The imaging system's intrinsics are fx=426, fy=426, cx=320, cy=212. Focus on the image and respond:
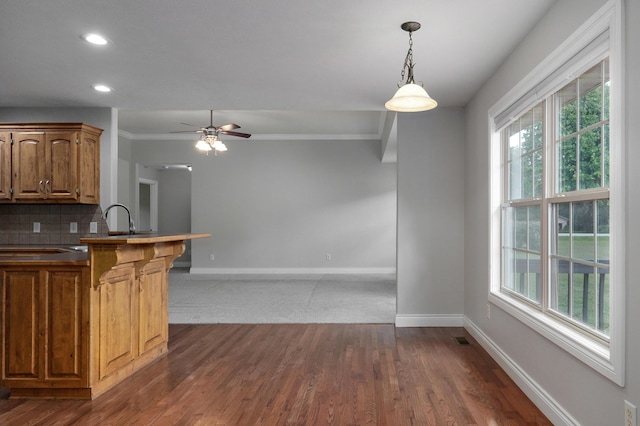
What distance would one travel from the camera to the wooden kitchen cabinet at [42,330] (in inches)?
112

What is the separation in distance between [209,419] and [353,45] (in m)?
2.73

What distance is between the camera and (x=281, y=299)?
6.45 meters

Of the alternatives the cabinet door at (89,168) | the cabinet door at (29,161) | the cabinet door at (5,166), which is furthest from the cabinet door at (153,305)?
the cabinet door at (5,166)

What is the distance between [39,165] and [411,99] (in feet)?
14.3

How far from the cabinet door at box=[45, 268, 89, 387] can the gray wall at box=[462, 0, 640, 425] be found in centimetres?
298

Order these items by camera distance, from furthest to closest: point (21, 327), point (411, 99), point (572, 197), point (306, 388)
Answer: point (306, 388), point (21, 327), point (411, 99), point (572, 197)

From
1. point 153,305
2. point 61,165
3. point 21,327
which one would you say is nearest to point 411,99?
point 153,305

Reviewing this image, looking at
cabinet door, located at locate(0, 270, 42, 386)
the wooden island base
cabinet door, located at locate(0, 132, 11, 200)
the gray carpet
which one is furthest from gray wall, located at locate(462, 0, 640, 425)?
cabinet door, located at locate(0, 132, 11, 200)

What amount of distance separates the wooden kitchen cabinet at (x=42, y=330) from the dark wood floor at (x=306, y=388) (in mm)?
170

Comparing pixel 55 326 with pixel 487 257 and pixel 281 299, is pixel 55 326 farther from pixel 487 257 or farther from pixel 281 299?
pixel 281 299

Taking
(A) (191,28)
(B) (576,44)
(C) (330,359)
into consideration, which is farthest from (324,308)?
(B) (576,44)

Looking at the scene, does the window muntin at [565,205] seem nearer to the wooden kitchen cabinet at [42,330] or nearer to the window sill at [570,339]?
the window sill at [570,339]

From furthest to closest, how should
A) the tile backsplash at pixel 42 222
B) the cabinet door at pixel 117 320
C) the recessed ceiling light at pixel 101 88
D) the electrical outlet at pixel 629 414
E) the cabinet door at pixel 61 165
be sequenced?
the tile backsplash at pixel 42 222 < the cabinet door at pixel 61 165 < the recessed ceiling light at pixel 101 88 < the cabinet door at pixel 117 320 < the electrical outlet at pixel 629 414

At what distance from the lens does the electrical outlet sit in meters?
1.80
